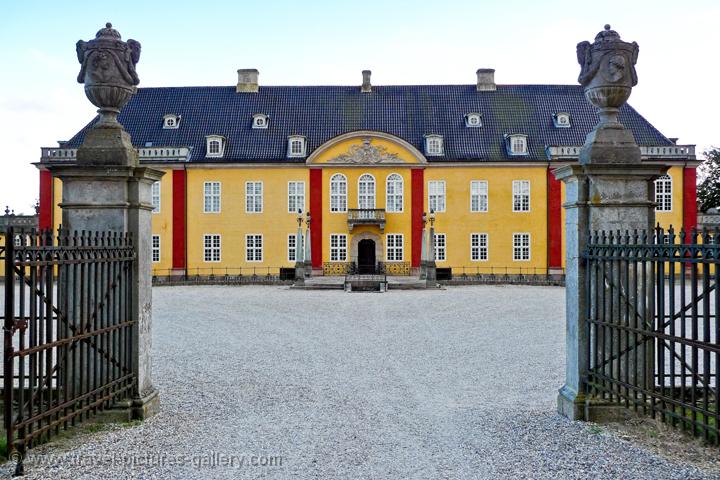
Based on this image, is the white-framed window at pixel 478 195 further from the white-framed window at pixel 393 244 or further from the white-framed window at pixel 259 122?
the white-framed window at pixel 259 122

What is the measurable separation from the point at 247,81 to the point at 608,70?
3515cm

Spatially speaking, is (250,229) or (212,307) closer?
(212,307)

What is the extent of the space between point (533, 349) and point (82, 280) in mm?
7980

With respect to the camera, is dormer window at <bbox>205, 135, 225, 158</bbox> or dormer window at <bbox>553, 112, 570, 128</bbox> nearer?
dormer window at <bbox>205, 135, 225, 158</bbox>

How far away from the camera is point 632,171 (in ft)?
20.9

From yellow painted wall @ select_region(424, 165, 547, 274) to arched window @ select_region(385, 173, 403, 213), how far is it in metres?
1.42

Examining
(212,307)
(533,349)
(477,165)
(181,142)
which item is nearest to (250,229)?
(181,142)

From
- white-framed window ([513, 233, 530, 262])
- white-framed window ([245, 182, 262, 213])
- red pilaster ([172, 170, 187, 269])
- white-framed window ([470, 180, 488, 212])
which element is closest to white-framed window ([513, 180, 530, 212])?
white-framed window ([513, 233, 530, 262])

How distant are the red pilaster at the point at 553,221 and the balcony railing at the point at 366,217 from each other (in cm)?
907

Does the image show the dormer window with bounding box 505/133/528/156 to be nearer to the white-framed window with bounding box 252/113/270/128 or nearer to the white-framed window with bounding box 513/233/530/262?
the white-framed window with bounding box 513/233/530/262

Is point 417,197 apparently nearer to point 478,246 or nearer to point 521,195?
point 478,246

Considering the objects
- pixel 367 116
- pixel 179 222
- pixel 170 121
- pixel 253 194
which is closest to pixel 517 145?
pixel 367 116

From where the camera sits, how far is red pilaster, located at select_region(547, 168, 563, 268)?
35.2m

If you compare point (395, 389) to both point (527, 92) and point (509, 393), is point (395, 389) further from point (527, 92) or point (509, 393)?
point (527, 92)
